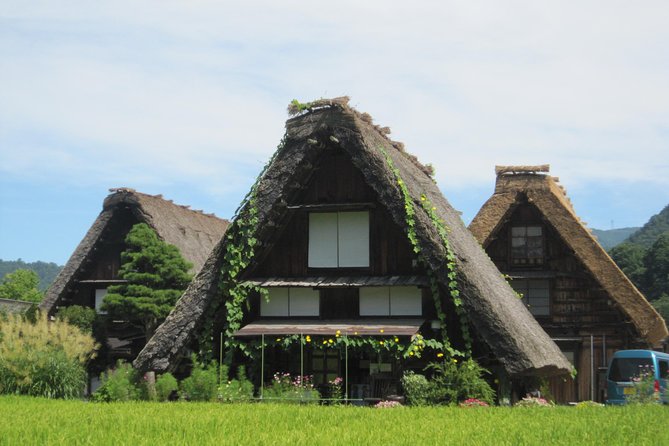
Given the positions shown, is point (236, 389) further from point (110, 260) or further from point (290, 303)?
point (110, 260)

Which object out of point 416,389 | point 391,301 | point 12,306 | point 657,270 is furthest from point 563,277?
point 657,270

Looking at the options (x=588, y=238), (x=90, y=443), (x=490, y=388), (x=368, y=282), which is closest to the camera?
(x=90, y=443)

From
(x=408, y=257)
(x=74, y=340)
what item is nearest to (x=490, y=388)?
(x=408, y=257)

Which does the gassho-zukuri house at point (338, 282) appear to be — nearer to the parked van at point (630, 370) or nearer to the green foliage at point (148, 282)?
the parked van at point (630, 370)

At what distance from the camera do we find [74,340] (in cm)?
2152

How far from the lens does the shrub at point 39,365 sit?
68.0 feet

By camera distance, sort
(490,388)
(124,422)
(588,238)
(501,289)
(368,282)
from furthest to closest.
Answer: (588,238) < (501,289) < (368,282) < (490,388) < (124,422)

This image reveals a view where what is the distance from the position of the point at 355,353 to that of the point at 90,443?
11.3 metres

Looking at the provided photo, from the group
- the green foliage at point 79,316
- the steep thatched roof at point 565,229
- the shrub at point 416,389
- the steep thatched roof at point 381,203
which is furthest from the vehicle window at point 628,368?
the green foliage at point 79,316

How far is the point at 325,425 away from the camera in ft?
43.5

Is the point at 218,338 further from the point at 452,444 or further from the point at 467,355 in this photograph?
the point at 452,444

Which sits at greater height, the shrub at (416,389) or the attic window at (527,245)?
the attic window at (527,245)

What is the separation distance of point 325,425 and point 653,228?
95340 mm

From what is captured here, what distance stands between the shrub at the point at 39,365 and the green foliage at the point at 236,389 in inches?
146
